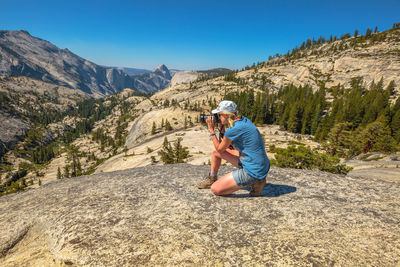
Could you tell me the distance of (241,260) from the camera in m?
4.04

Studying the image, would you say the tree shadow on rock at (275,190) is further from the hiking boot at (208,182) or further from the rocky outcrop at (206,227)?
the hiking boot at (208,182)

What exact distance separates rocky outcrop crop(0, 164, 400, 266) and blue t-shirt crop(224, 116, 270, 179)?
130 cm

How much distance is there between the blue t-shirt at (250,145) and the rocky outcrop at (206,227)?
51.3 inches

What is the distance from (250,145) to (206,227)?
2.80 metres

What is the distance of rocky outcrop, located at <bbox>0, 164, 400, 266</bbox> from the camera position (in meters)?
4.16

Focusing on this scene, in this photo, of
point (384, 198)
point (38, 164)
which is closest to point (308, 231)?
point (384, 198)

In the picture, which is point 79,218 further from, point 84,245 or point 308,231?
point 308,231

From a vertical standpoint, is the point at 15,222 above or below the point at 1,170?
above

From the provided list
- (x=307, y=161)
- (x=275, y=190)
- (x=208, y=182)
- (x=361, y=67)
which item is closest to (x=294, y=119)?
(x=307, y=161)

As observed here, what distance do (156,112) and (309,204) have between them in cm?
12109

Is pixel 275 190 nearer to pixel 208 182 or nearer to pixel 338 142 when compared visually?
pixel 208 182

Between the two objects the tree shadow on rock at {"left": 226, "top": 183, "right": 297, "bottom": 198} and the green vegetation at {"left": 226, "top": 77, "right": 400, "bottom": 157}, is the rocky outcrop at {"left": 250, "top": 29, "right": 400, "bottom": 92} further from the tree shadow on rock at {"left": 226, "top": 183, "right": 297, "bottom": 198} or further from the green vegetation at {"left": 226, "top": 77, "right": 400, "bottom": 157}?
the tree shadow on rock at {"left": 226, "top": 183, "right": 297, "bottom": 198}

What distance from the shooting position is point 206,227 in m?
5.17

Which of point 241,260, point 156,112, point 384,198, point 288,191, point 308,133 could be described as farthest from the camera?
point 156,112
